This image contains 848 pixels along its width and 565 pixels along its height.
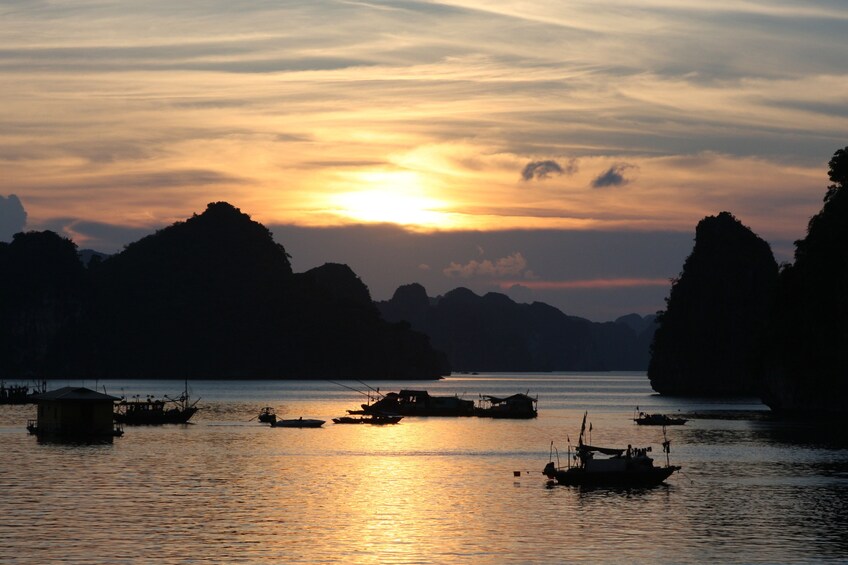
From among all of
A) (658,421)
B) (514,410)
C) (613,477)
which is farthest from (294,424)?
(613,477)

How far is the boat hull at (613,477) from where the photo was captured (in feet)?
269

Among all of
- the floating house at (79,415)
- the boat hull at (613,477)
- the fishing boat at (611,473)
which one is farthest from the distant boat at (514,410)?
the boat hull at (613,477)

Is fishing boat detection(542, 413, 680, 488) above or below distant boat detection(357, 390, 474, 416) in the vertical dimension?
below

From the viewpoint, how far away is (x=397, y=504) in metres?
73.5

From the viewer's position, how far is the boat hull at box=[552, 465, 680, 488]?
82.0 meters

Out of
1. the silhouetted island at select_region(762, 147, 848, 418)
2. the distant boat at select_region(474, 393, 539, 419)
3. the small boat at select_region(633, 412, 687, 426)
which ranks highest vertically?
the silhouetted island at select_region(762, 147, 848, 418)

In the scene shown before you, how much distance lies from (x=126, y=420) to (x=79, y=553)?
9357 centimetres

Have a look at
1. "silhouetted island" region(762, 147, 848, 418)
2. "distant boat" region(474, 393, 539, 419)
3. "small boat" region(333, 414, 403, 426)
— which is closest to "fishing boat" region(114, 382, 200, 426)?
"small boat" region(333, 414, 403, 426)

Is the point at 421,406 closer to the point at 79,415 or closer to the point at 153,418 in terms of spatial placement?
the point at 153,418

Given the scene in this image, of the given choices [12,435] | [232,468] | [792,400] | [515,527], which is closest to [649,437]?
[792,400]

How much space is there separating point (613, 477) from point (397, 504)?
1650 centimetres

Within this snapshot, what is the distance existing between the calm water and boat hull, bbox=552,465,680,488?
95cm

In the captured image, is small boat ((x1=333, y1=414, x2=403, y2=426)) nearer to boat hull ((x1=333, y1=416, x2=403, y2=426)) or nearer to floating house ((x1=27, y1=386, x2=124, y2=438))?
boat hull ((x1=333, y1=416, x2=403, y2=426))

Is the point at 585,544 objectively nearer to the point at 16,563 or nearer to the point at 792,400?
the point at 16,563
